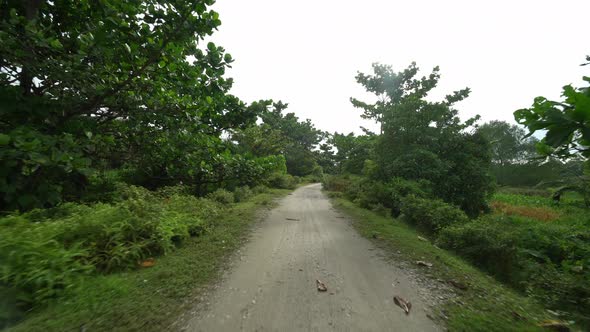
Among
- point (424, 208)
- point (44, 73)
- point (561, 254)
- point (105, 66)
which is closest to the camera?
point (44, 73)

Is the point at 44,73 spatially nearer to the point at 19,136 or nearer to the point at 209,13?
the point at 19,136

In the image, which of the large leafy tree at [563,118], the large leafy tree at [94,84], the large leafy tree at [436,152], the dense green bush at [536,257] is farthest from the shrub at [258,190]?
the large leafy tree at [563,118]

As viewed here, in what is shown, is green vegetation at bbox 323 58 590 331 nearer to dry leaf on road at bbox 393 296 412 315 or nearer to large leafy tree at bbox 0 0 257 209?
dry leaf on road at bbox 393 296 412 315

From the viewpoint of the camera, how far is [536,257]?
4.13 meters

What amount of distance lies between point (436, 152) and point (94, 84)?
41.5 feet

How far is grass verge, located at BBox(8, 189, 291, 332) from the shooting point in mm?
1997

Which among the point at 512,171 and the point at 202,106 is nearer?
the point at 202,106

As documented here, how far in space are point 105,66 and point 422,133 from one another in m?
11.8

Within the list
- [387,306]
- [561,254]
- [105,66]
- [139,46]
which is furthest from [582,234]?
[105,66]

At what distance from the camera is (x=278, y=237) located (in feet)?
16.9

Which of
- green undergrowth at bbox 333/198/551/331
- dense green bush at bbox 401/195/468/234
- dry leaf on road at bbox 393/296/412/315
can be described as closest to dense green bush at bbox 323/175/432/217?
dense green bush at bbox 401/195/468/234

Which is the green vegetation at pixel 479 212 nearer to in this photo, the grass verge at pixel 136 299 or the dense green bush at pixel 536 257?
the dense green bush at pixel 536 257

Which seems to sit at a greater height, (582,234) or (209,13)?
(209,13)

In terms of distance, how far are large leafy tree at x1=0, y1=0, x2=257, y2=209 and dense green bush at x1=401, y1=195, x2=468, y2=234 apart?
20.4 ft
